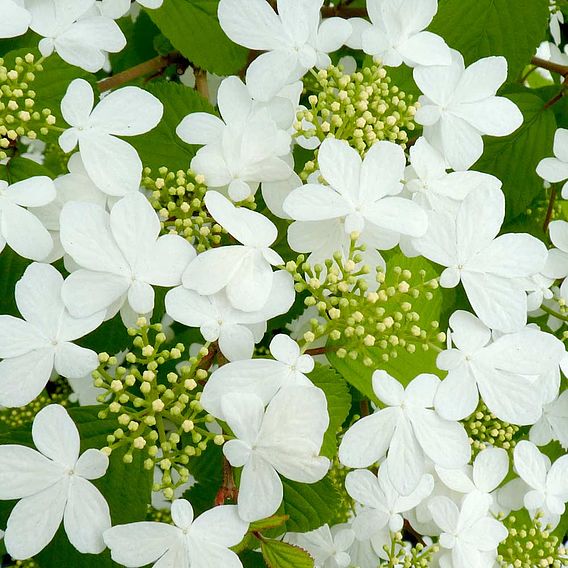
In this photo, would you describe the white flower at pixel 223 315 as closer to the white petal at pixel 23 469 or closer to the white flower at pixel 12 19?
the white petal at pixel 23 469

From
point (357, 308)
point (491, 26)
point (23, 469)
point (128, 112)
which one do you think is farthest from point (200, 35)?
point (23, 469)


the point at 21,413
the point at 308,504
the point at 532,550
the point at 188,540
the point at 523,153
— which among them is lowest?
the point at 21,413

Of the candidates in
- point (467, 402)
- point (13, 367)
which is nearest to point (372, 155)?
point (467, 402)

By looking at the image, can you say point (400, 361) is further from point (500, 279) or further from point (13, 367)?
point (13, 367)

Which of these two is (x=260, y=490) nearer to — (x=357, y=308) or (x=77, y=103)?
(x=357, y=308)

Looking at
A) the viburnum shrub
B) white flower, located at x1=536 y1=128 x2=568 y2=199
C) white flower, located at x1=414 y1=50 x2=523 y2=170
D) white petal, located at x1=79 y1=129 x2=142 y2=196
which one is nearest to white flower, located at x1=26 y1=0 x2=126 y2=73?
the viburnum shrub

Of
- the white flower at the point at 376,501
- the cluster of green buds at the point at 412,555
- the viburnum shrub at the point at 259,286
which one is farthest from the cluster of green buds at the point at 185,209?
the cluster of green buds at the point at 412,555

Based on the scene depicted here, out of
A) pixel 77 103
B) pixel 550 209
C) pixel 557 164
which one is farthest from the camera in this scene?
pixel 550 209
